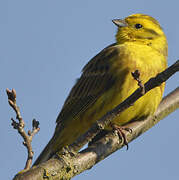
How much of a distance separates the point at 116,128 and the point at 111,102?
0.33 m

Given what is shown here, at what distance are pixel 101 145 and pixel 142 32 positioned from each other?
2225 mm

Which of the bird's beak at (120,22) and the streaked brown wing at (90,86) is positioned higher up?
the bird's beak at (120,22)

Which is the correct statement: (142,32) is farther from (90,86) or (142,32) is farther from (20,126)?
(20,126)

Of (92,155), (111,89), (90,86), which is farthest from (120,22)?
(92,155)

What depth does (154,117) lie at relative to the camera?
18.4 ft

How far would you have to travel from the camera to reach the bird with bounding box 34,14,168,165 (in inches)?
202

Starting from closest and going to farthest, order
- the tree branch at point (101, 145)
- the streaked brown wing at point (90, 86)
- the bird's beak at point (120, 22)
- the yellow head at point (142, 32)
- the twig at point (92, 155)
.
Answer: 1. the tree branch at point (101, 145)
2. the twig at point (92, 155)
3. the streaked brown wing at point (90, 86)
4. the yellow head at point (142, 32)
5. the bird's beak at point (120, 22)

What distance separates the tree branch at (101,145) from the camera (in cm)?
342

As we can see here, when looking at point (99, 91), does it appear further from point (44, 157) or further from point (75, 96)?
point (44, 157)

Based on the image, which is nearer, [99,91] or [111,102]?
[111,102]

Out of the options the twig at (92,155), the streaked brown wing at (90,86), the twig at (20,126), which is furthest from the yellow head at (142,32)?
the twig at (20,126)

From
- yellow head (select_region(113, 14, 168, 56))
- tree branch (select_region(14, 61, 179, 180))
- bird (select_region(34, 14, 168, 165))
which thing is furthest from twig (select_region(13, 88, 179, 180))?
yellow head (select_region(113, 14, 168, 56))

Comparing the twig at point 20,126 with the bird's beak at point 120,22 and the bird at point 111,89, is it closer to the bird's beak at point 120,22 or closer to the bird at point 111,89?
the bird at point 111,89

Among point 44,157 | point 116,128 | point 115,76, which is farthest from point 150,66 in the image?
point 44,157
